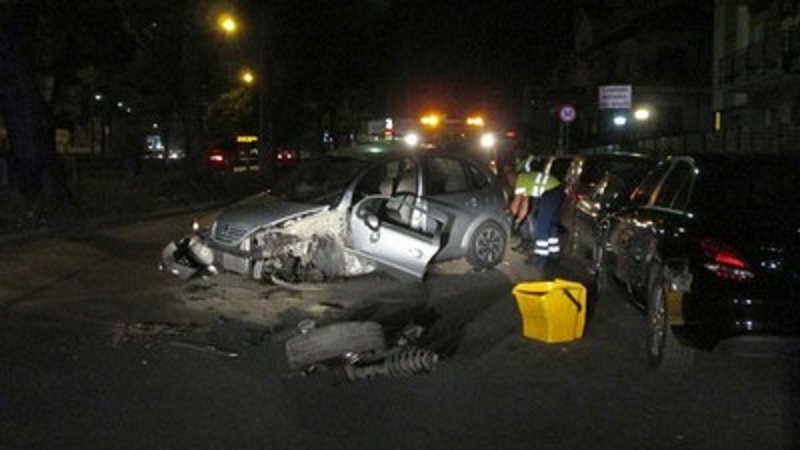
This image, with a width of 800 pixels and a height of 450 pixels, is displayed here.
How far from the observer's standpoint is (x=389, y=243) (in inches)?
482

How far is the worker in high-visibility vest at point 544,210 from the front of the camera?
47.8 ft

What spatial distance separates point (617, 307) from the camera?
11367mm

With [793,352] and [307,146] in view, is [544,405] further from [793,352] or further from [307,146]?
[307,146]

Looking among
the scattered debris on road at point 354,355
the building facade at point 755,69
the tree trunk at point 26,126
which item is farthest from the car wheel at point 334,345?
the building facade at point 755,69

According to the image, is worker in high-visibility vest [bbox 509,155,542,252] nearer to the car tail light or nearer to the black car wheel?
the black car wheel

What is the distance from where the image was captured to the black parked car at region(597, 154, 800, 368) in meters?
7.29

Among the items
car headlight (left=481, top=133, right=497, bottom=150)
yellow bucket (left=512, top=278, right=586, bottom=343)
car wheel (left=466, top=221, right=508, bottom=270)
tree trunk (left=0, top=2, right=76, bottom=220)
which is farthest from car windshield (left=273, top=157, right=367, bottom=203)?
car headlight (left=481, top=133, right=497, bottom=150)

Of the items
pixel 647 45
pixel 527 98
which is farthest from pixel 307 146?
pixel 647 45

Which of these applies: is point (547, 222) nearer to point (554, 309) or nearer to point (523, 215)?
point (523, 215)

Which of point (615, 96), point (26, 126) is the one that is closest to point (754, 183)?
point (26, 126)

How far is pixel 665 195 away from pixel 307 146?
214 feet

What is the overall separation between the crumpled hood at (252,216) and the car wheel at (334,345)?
4326mm

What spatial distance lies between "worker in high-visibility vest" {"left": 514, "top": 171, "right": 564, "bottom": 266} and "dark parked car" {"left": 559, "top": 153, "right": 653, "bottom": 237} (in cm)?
71

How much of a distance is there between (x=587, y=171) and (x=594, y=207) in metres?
2.40
